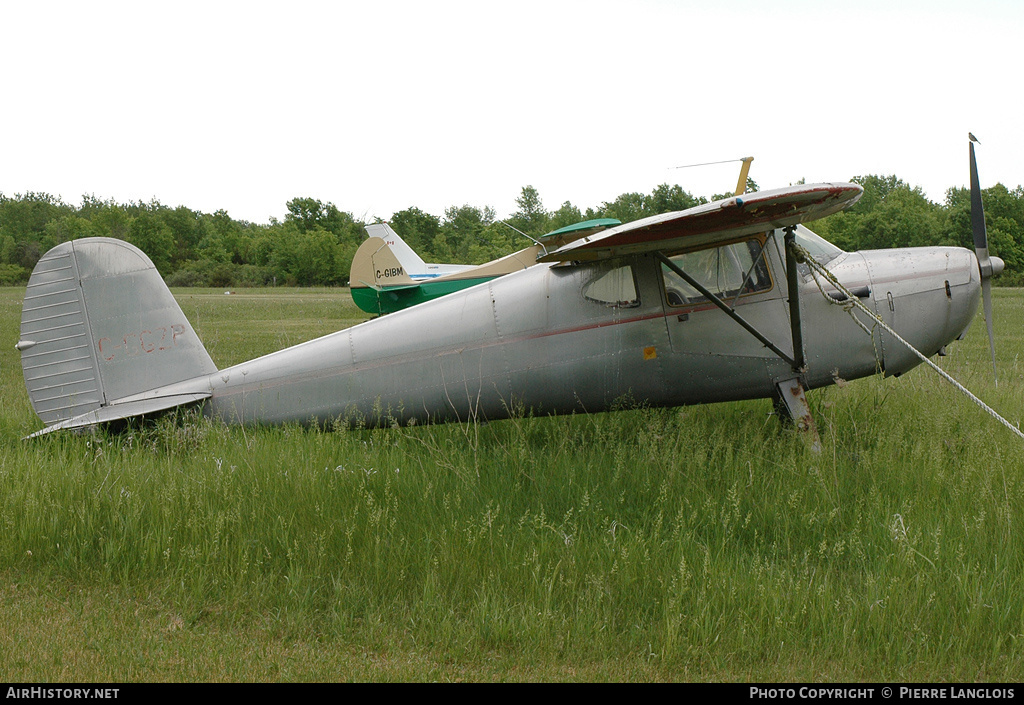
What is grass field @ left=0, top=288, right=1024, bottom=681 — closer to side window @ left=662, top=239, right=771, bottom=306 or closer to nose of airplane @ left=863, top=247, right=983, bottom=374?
nose of airplane @ left=863, top=247, right=983, bottom=374

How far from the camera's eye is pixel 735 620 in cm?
333

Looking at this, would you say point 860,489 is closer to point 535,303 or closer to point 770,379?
point 770,379

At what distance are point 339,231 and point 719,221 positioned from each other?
89094mm

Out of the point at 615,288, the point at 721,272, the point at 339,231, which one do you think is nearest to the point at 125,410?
the point at 615,288

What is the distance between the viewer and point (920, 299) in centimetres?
593

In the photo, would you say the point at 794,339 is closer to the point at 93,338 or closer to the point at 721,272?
the point at 721,272

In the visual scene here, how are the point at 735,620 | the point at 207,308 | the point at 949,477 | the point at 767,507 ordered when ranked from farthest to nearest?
1. the point at 207,308
2. the point at 949,477
3. the point at 767,507
4. the point at 735,620

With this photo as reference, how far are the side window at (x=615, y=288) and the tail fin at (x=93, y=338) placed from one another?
3410 mm

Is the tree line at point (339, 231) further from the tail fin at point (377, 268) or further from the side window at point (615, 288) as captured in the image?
the side window at point (615, 288)

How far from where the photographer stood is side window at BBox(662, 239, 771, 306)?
5707 mm

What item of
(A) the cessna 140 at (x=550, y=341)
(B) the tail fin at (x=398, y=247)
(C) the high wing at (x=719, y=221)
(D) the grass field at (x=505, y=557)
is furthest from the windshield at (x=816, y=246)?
(B) the tail fin at (x=398, y=247)

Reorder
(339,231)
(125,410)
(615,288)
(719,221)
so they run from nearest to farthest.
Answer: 1. (719,221)
2. (125,410)
3. (615,288)
4. (339,231)
